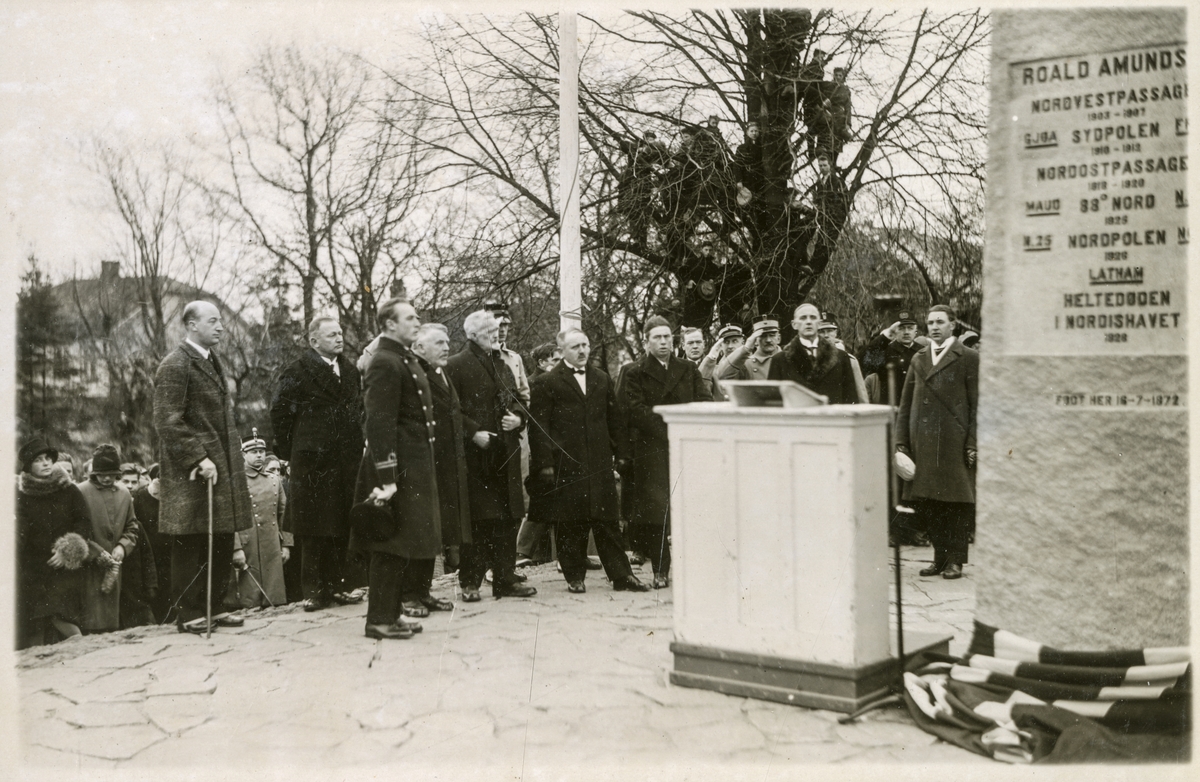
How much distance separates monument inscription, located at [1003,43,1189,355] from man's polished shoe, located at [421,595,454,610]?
3.78 metres

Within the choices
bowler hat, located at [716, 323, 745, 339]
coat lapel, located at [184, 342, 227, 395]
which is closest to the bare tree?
bowler hat, located at [716, 323, 745, 339]

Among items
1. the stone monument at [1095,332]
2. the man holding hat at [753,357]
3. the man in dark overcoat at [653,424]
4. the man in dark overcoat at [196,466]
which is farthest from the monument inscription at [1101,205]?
the man in dark overcoat at [196,466]

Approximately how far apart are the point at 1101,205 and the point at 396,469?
3.59m

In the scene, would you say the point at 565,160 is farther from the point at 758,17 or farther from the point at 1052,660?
the point at 1052,660

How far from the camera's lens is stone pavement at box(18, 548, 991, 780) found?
12.8 ft

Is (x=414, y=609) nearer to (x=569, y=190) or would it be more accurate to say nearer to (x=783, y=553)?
(x=783, y=553)

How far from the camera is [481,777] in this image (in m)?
3.84

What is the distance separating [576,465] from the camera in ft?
23.4

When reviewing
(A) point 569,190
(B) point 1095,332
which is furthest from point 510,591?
A: (B) point 1095,332

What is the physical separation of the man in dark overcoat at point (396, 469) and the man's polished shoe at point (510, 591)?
115cm

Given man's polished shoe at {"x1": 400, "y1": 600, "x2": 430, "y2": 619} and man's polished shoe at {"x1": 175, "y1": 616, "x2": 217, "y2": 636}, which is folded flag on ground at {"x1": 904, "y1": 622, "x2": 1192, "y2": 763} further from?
man's polished shoe at {"x1": 175, "y1": 616, "x2": 217, "y2": 636}

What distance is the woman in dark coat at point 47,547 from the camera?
6316mm

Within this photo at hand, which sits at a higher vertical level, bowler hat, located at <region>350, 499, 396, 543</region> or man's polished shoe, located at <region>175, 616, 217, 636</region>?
bowler hat, located at <region>350, 499, 396, 543</region>

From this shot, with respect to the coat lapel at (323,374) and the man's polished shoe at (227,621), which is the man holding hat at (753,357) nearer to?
the coat lapel at (323,374)
